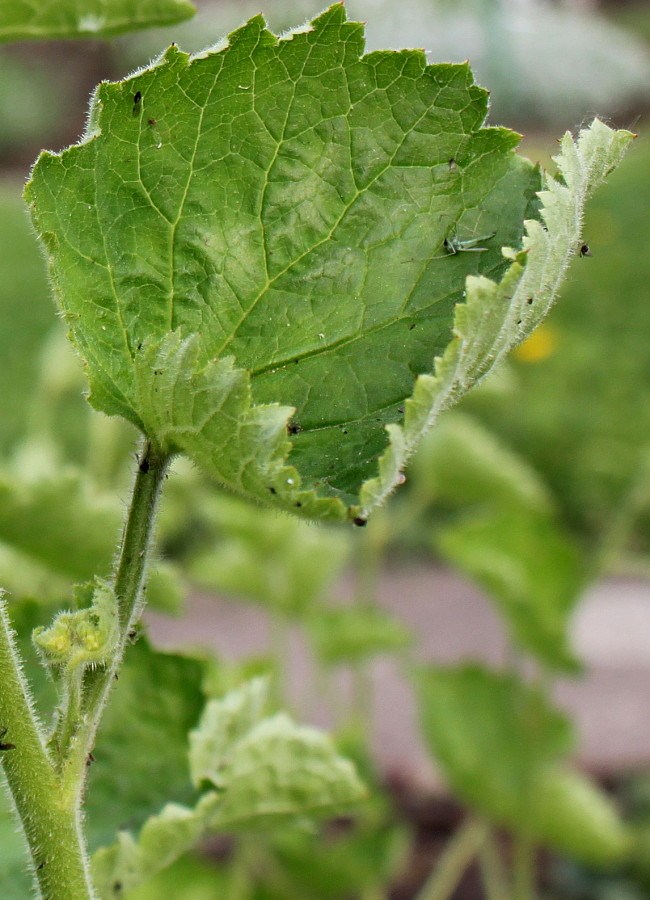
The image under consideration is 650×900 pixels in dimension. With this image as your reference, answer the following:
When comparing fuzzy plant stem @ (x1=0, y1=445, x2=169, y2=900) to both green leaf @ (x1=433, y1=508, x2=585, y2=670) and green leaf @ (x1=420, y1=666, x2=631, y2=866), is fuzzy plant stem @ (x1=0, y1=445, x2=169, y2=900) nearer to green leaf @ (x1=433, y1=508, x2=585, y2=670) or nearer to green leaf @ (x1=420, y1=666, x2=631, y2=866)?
green leaf @ (x1=433, y1=508, x2=585, y2=670)

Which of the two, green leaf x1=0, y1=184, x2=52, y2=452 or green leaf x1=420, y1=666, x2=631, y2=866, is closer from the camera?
green leaf x1=420, y1=666, x2=631, y2=866

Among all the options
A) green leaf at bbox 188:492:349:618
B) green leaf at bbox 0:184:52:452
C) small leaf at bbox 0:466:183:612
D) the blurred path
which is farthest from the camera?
green leaf at bbox 0:184:52:452

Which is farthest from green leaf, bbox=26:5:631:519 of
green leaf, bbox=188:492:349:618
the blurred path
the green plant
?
the blurred path

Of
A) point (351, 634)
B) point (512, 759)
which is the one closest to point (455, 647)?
point (512, 759)

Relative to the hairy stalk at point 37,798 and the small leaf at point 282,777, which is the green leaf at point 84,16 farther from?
the small leaf at point 282,777

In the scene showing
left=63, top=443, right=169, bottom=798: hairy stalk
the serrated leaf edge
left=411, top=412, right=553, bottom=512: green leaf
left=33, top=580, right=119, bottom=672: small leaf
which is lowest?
left=33, top=580, right=119, bottom=672: small leaf

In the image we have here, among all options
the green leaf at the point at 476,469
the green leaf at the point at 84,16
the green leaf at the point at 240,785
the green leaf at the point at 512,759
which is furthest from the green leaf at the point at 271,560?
the green leaf at the point at 84,16

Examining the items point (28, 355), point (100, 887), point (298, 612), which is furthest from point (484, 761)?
point (28, 355)
